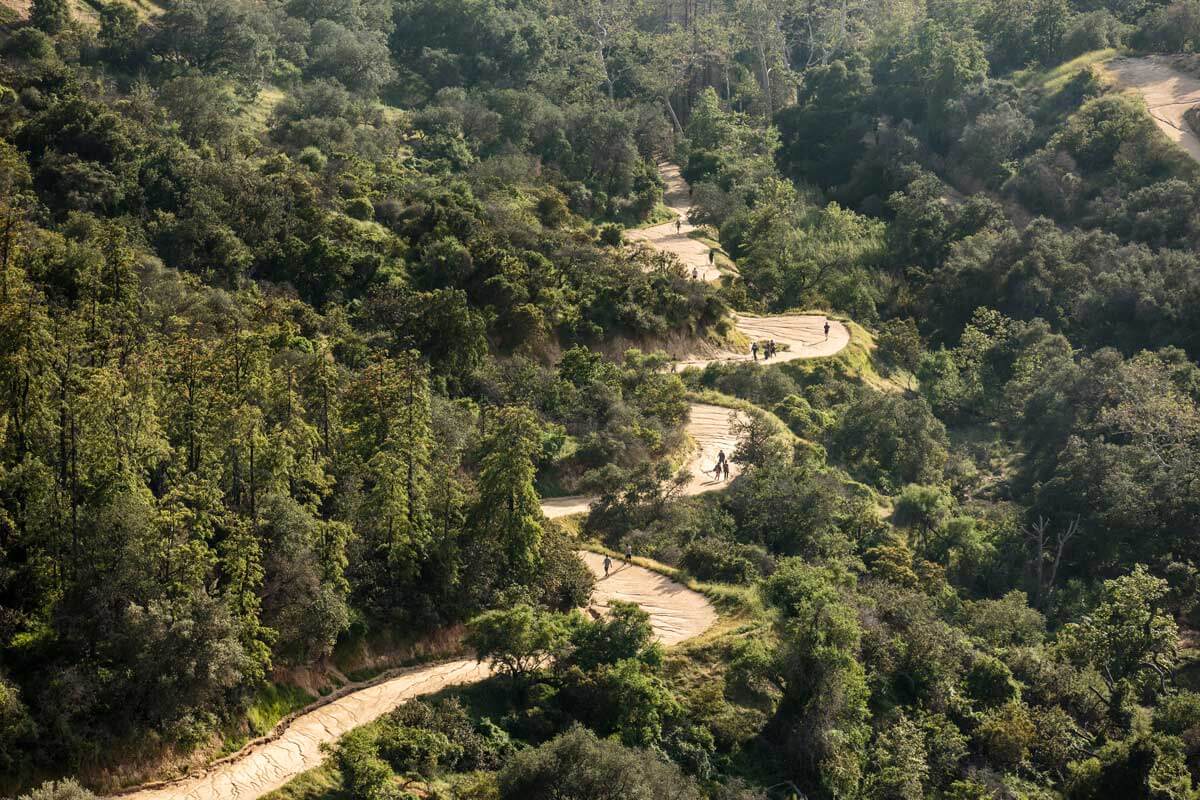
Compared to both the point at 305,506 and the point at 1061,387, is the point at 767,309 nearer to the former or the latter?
the point at 1061,387

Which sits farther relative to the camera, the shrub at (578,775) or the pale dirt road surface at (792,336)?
the pale dirt road surface at (792,336)

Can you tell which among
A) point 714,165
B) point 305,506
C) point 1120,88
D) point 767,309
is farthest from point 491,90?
point 305,506

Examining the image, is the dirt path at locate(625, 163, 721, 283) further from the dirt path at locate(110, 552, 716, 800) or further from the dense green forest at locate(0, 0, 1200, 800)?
the dirt path at locate(110, 552, 716, 800)

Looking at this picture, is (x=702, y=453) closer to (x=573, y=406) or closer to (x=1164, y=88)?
(x=573, y=406)

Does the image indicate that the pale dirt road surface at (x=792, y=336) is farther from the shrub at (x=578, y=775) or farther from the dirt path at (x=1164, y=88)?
the shrub at (x=578, y=775)

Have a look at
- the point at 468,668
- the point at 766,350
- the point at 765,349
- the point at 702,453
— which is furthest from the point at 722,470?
the point at 468,668

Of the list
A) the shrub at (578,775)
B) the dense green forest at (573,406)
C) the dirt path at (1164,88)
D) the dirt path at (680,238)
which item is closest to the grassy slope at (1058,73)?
the dense green forest at (573,406)

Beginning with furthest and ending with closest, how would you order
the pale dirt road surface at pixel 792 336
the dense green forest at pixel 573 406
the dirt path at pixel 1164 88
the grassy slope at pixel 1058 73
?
the grassy slope at pixel 1058 73 < the dirt path at pixel 1164 88 < the pale dirt road surface at pixel 792 336 < the dense green forest at pixel 573 406
